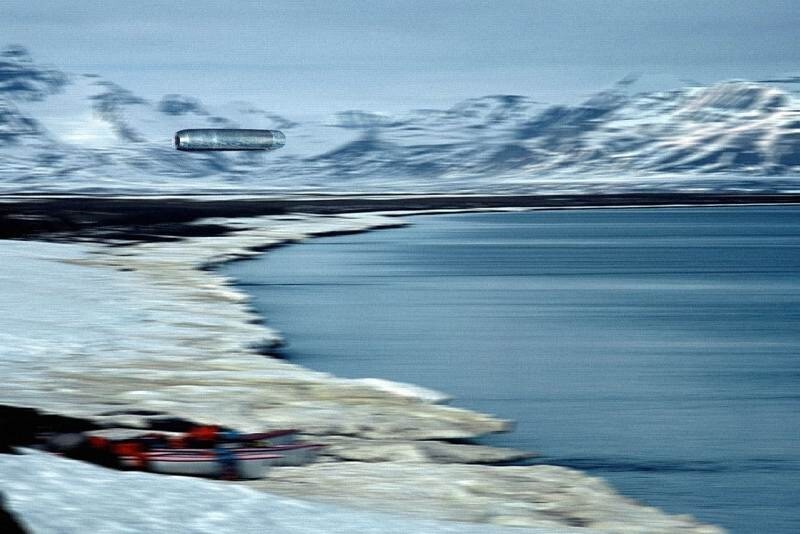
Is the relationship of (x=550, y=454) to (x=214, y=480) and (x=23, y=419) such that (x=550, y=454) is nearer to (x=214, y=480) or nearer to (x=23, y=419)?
(x=214, y=480)

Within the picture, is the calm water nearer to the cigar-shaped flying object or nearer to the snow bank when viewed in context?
the snow bank

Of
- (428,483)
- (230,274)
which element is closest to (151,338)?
(428,483)

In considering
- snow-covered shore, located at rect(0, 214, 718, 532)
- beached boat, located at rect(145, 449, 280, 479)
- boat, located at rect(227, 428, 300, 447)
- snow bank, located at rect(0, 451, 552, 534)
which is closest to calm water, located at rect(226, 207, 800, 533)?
snow-covered shore, located at rect(0, 214, 718, 532)

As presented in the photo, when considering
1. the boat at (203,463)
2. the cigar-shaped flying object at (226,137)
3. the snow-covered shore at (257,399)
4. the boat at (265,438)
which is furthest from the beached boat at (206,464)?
the cigar-shaped flying object at (226,137)

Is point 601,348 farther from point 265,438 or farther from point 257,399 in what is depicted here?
point 265,438

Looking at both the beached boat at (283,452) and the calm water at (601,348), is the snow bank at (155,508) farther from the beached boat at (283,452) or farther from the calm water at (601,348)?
the calm water at (601,348)
